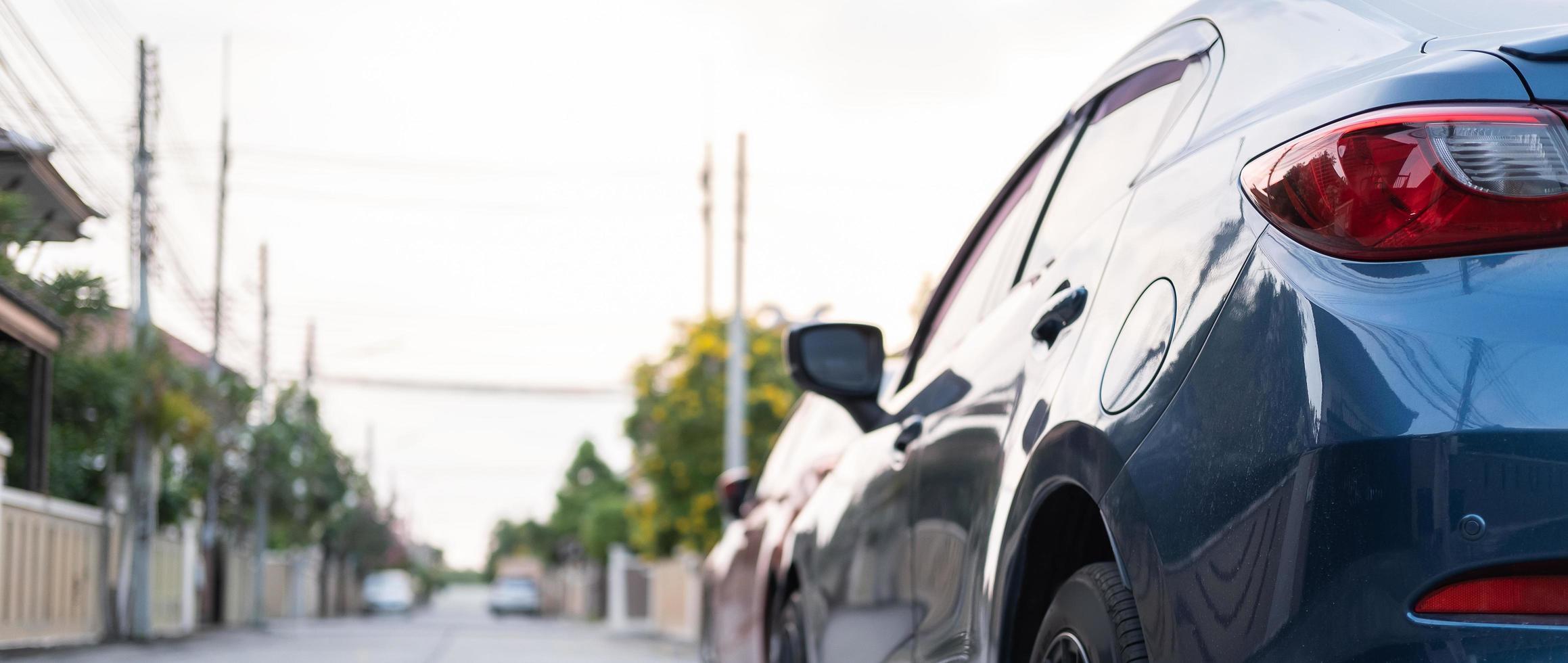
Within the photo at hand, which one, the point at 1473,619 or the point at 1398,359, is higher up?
the point at 1398,359

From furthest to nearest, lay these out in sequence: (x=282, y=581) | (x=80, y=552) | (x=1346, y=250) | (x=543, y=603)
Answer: (x=543, y=603)
(x=282, y=581)
(x=80, y=552)
(x=1346, y=250)

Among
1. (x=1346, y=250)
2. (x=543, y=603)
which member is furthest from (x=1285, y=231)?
(x=543, y=603)

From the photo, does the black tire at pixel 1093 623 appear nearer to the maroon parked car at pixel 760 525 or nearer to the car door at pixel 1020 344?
the car door at pixel 1020 344

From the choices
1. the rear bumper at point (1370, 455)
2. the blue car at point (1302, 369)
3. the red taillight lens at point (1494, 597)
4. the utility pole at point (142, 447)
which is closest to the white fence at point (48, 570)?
the utility pole at point (142, 447)

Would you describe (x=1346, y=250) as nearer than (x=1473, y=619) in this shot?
No

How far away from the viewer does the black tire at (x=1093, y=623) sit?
7.63ft

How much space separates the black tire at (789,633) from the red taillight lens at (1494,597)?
9.57 ft

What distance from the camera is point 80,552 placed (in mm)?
19234

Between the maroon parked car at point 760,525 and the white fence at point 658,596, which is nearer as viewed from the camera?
the maroon parked car at point 760,525

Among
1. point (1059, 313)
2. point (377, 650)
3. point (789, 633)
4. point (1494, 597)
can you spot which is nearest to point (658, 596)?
point (377, 650)

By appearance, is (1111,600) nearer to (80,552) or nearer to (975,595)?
(975,595)

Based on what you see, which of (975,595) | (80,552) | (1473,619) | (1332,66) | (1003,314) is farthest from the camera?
(80,552)

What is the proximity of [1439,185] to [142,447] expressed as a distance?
2328cm

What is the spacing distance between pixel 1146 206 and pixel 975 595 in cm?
77
